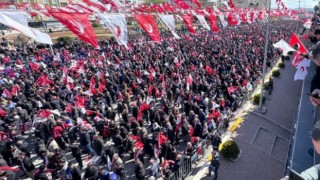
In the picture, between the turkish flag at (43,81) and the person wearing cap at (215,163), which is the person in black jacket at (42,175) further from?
the turkish flag at (43,81)

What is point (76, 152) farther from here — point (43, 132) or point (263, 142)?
point (263, 142)

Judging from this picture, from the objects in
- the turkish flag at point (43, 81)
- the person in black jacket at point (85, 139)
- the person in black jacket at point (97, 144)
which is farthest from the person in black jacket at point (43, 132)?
the turkish flag at point (43, 81)

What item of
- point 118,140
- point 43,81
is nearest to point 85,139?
point 118,140

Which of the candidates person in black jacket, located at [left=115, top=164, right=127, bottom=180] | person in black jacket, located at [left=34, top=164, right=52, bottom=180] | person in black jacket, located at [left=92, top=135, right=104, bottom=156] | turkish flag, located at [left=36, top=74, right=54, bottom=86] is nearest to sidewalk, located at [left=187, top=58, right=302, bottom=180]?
person in black jacket, located at [left=115, top=164, right=127, bottom=180]

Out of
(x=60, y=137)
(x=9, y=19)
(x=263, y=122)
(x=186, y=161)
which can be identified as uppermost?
(x=9, y=19)

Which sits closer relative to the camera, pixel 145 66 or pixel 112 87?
pixel 112 87

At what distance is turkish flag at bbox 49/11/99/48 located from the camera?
11.0 m

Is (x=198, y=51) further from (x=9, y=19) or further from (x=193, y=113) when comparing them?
(x=9, y=19)

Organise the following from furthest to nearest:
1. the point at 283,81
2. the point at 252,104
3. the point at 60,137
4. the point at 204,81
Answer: the point at 283,81, the point at 252,104, the point at 204,81, the point at 60,137

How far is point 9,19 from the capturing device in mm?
9250

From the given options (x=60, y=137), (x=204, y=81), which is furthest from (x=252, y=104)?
(x=60, y=137)

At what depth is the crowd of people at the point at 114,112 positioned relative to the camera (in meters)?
11.0

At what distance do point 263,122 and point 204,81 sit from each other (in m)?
4.94

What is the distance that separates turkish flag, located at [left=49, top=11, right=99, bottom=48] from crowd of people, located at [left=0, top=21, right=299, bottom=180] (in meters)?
3.95
